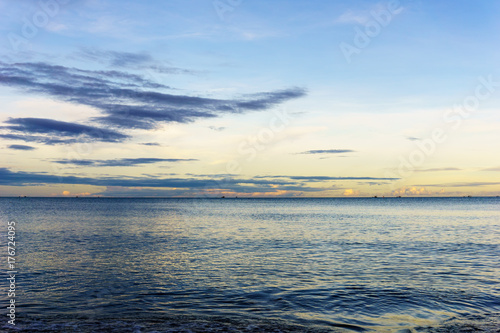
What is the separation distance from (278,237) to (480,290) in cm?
3055

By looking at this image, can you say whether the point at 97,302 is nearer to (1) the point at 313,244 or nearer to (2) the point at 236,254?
(2) the point at 236,254

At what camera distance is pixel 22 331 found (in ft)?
48.3

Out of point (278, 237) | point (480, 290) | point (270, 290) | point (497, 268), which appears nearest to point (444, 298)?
point (480, 290)

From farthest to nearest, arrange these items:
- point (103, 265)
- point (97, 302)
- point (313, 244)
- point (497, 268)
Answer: point (313, 244)
point (103, 265)
point (497, 268)
point (97, 302)

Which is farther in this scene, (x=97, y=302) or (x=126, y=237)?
(x=126, y=237)

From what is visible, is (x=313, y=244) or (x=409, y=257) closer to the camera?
(x=409, y=257)

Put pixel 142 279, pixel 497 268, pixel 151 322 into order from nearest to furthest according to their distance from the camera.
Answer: pixel 151 322 → pixel 142 279 → pixel 497 268

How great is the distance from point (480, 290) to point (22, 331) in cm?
2355

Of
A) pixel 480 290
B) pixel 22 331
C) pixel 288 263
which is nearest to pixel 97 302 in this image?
pixel 22 331

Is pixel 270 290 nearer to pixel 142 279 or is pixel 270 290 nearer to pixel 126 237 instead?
pixel 142 279

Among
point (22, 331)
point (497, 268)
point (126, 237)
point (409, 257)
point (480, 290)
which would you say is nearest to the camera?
point (22, 331)

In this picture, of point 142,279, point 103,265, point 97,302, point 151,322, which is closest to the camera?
point 151,322

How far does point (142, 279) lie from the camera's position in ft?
83.6

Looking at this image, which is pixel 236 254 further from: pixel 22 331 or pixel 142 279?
pixel 22 331
